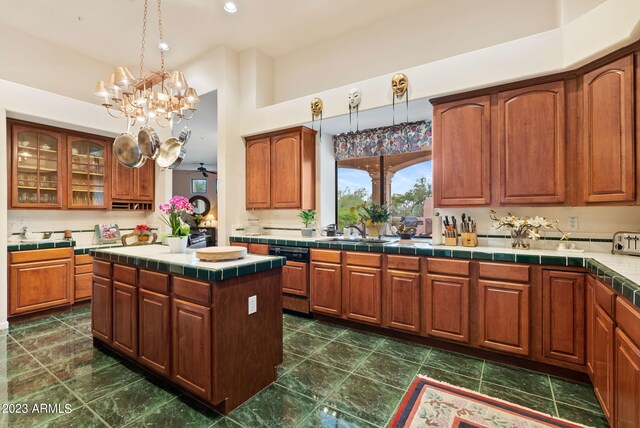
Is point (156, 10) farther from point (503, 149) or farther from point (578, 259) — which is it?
point (578, 259)

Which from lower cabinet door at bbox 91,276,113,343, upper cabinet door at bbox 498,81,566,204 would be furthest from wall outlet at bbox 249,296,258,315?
upper cabinet door at bbox 498,81,566,204

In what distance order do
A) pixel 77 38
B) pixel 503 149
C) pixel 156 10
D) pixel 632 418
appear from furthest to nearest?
pixel 77 38, pixel 156 10, pixel 503 149, pixel 632 418

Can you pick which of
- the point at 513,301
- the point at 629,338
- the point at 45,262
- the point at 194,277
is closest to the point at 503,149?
the point at 513,301

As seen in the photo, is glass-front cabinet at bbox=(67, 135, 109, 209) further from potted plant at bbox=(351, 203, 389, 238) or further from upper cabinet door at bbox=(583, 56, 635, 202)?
upper cabinet door at bbox=(583, 56, 635, 202)

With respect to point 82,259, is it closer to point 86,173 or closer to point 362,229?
point 86,173

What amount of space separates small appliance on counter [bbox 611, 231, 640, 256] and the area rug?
4.50 feet

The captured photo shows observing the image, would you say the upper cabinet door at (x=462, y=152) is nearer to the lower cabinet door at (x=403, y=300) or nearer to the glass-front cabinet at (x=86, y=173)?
the lower cabinet door at (x=403, y=300)

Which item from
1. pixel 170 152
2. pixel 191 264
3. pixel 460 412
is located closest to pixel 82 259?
pixel 170 152

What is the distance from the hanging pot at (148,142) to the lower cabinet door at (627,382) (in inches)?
131

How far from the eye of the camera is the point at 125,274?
2.44 m

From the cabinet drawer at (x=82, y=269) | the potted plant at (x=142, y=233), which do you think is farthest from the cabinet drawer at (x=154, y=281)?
the potted plant at (x=142, y=233)

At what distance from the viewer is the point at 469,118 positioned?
9.62ft

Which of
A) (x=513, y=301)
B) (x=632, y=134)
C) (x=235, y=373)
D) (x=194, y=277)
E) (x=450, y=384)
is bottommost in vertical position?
(x=450, y=384)

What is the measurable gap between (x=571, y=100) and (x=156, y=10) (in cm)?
439
